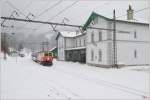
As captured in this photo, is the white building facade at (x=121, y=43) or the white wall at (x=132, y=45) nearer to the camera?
the white building facade at (x=121, y=43)

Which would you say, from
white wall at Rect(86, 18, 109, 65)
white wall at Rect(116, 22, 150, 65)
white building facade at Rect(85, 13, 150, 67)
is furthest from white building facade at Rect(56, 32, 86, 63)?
white wall at Rect(116, 22, 150, 65)

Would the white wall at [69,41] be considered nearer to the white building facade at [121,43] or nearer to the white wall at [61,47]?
the white wall at [61,47]

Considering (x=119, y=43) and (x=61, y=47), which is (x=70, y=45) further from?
(x=119, y=43)

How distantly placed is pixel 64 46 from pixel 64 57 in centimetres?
273

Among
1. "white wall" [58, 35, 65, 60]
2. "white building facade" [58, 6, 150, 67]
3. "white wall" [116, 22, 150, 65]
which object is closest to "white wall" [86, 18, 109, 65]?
"white building facade" [58, 6, 150, 67]

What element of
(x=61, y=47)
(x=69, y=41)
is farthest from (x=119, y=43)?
(x=61, y=47)

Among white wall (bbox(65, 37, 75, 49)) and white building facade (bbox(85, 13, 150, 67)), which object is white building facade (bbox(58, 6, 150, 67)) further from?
white wall (bbox(65, 37, 75, 49))

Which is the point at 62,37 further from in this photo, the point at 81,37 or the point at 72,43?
the point at 81,37

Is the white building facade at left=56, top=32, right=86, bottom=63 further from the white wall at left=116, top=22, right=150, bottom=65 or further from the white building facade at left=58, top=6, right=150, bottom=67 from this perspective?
the white wall at left=116, top=22, right=150, bottom=65

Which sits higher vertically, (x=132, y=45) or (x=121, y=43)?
(x=121, y=43)

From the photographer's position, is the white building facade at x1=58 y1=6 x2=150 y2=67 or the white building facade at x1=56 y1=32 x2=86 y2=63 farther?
the white building facade at x1=56 y1=32 x2=86 y2=63

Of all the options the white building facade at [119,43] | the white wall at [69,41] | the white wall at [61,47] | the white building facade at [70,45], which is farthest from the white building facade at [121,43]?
the white wall at [61,47]

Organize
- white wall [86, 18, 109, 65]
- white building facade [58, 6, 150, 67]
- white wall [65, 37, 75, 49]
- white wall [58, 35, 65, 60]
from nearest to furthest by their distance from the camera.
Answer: white building facade [58, 6, 150, 67]
white wall [86, 18, 109, 65]
white wall [65, 37, 75, 49]
white wall [58, 35, 65, 60]

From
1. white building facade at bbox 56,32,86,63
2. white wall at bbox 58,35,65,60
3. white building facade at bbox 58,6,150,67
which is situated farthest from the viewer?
white wall at bbox 58,35,65,60
